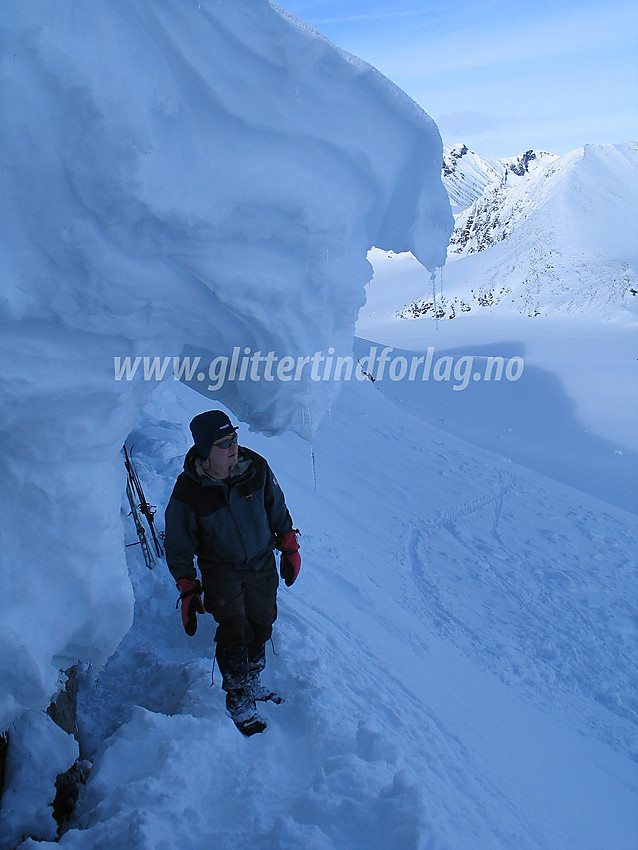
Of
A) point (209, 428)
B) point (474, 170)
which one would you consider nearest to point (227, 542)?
point (209, 428)

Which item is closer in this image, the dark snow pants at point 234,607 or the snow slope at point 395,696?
the snow slope at point 395,696

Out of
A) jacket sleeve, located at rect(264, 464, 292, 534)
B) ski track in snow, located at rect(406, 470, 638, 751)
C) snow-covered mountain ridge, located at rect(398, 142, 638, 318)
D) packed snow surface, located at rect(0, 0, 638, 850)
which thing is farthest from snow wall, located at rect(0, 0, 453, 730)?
snow-covered mountain ridge, located at rect(398, 142, 638, 318)

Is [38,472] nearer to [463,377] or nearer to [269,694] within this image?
[269,694]

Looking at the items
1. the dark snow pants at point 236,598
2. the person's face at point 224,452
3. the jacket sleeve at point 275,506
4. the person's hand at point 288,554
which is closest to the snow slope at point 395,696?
the dark snow pants at point 236,598

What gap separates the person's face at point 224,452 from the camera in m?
2.49

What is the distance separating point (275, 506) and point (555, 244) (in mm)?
28851

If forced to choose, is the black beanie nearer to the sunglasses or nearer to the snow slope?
the sunglasses

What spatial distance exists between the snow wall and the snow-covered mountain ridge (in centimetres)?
1391

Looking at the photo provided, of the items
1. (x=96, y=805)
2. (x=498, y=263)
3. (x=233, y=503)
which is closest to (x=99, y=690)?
(x=96, y=805)

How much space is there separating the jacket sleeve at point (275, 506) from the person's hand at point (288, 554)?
3cm

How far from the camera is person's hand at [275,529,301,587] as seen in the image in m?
2.82

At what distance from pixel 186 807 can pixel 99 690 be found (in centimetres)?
120

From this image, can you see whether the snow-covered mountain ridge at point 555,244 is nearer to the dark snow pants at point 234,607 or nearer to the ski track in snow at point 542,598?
the ski track in snow at point 542,598

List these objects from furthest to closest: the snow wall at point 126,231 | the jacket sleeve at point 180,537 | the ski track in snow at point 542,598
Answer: the ski track in snow at point 542,598, the jacket sleeve at point 180,537, the snow wall at point 126,231
